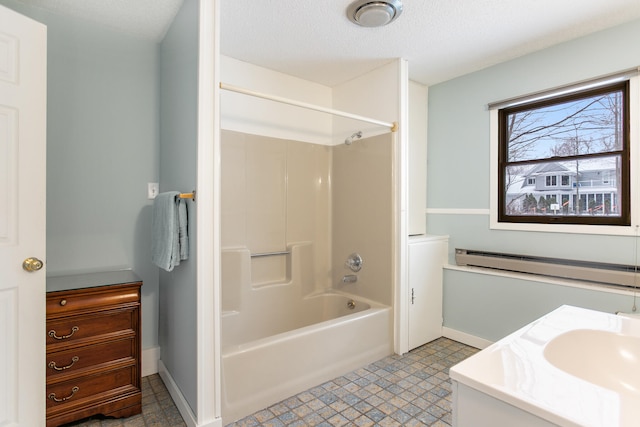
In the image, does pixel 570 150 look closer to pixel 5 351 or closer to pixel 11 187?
pixel 11 187

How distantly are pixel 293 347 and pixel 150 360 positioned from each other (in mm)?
1067

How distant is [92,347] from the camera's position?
1690 mm

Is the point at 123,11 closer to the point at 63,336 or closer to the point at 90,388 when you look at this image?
the point at 63,336

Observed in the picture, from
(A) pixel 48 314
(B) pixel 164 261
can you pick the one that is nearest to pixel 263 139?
(B) pixel 164 261

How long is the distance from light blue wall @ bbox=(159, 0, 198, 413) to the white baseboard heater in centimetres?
218

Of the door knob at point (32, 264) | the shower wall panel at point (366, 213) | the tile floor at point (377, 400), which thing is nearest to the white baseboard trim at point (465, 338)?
the tile floor at point (377, 400)

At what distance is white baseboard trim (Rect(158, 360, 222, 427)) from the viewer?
1622 millimetres

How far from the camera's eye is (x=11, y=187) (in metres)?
1.40

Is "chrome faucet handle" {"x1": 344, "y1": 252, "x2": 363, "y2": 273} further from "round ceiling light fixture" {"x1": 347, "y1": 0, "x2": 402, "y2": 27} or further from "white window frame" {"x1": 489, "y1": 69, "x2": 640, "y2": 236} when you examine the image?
"round ceiling light fixture" {"x1": 347, "y1": 0, "x2": 402, "y2": 27}

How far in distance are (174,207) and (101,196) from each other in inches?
29.6

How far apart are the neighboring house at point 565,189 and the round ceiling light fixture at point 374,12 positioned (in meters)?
1.53

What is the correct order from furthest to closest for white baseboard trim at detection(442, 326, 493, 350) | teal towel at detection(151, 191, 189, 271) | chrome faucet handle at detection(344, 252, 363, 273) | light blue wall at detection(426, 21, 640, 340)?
1. chrome faucet handle at detection(344, 252, 363, 273)
2. white baseboard trim at detection(442, 326, 493, 350)
3. light blue wall at detection(426, 21, 640, 340)
4. teal towel at detection(151, 191, 189, 271)

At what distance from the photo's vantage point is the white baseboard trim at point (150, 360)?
2230 mm

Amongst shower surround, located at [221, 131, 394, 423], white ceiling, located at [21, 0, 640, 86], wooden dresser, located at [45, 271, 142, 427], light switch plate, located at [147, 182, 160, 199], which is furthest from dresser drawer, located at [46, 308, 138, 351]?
white ceiling, located at [21, 0, 640, 86]
